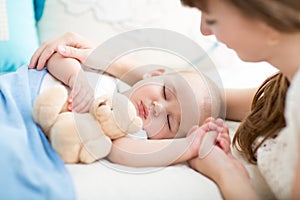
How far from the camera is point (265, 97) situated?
3.06 ft

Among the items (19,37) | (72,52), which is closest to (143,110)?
(72,52)

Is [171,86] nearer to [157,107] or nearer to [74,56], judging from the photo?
[157,107]

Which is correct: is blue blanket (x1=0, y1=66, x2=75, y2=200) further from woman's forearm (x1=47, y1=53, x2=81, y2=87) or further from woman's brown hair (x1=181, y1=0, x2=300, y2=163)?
woman's brown hair (x1=181, y1=0, x2=300, y2=163)

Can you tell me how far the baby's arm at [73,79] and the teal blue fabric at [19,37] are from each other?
199mm

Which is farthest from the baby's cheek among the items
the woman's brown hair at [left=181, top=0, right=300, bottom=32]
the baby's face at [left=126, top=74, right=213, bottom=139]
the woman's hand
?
the woman's brown hair at [left=181, top=0, right=300, bottom=32]

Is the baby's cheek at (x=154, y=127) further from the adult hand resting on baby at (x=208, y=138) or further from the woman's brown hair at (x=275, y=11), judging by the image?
the woman's brown hair at (x=275, y=11)

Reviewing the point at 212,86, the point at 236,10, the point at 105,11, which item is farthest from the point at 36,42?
the point at 236,10

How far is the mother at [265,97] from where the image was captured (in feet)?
2.24

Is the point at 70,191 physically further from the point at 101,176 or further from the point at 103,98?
the point at 103,98

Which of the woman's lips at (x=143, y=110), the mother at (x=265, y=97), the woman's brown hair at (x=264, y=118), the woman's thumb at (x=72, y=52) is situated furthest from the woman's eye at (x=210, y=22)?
the woman's thumb at (x=72, y=52)

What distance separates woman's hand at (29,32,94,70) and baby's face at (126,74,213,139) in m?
0.16

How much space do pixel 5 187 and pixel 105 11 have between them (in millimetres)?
828

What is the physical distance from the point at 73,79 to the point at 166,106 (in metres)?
0.21

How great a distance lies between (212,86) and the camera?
110 cm
